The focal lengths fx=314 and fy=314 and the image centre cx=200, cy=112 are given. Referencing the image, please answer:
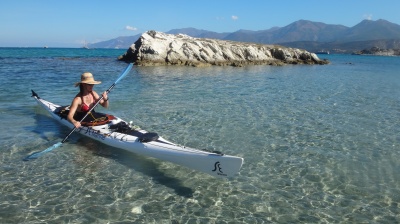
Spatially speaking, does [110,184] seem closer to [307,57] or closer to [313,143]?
[313,143]

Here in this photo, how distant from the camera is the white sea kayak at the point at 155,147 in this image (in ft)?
25.5

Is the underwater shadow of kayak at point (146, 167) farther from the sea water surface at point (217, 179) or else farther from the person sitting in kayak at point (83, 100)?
the person sitting in kayak at point (83, 100)

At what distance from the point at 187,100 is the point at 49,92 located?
10.7 metres

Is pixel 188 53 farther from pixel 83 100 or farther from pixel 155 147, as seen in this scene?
pixel 155 147

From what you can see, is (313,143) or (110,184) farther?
(313,143)

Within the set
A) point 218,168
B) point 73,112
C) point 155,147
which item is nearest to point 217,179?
point 218,168

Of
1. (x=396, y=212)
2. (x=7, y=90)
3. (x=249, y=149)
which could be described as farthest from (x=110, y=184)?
(x=7, y=90)

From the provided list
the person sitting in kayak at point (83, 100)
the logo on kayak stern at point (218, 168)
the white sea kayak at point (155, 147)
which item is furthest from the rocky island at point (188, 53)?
the logo on kayak stern at point (218, 168)

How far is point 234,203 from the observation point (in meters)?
7.75

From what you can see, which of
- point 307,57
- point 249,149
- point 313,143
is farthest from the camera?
point 307,57

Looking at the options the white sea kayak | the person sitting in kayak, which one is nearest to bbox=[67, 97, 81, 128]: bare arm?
the person sitting in kayak

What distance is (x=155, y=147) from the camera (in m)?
9.53

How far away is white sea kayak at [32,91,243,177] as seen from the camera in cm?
778

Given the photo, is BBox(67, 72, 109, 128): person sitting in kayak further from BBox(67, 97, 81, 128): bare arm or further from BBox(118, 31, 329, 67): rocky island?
BBox(118, 31, 329, 67): rocky island
